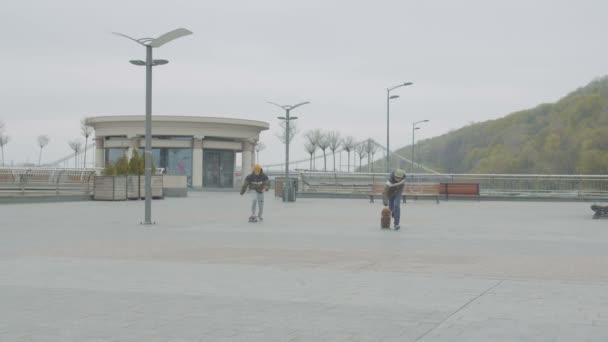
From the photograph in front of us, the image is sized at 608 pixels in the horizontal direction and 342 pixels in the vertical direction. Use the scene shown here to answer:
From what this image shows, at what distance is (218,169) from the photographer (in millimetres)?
52875

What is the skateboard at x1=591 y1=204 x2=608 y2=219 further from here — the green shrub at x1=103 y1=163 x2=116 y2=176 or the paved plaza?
the green shrub at x1=103 y1=163 x2=116 y2=176

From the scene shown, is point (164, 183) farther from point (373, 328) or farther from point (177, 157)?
point (373, 328)

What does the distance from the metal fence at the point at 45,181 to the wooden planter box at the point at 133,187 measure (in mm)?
1543

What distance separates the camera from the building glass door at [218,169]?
5212cm

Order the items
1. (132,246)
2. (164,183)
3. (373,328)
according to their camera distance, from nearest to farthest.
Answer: (373,328)
(132,246)
(164,183)

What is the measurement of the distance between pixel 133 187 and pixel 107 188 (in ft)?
5.22

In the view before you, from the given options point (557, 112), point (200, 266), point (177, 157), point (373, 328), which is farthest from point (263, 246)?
point (557, 112)

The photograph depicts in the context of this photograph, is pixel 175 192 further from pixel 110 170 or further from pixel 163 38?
pixel 163 38

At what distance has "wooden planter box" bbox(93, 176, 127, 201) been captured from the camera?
3064 centimetres

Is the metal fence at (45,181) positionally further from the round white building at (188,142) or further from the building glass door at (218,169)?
the building glass door at (218,169)

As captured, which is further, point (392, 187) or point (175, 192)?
point (175, 192)

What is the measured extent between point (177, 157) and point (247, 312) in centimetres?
4642

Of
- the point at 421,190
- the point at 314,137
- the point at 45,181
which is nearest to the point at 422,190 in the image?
the point at 421,190

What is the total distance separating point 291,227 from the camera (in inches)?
668
